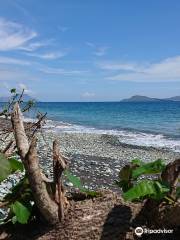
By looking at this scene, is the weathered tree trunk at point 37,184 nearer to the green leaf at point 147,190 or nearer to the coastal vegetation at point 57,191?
the coastal vegetation at point 57,191

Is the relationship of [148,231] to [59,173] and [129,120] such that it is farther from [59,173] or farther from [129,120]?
[129,120]

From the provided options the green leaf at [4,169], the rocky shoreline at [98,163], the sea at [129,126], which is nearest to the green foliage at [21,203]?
the green leaf at [4,169]

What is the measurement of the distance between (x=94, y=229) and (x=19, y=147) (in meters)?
1.11

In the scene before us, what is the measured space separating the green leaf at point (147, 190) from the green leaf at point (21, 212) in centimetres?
107

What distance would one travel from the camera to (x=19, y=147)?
4324 mm

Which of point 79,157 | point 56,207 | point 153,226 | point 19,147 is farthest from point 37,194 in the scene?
point 79,157

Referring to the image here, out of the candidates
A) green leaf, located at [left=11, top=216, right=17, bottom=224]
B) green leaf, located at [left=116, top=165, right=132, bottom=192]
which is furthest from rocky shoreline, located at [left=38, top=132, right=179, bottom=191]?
green leaf, located at [left=11, top=216, right=17, bottom=224]

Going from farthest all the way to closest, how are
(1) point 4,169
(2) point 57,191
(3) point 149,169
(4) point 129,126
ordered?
1. (4) point 129,126
2. (2) point 57,191
3. (3) point 149,169
4. (1) point 4,169

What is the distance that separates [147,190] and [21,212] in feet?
4.27

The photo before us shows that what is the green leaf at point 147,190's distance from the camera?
3.74 meters

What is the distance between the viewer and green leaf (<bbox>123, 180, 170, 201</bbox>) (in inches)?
147

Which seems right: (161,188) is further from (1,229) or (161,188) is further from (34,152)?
(1,229)

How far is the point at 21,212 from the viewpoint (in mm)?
4230

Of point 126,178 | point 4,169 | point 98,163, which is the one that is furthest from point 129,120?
point 4,169
